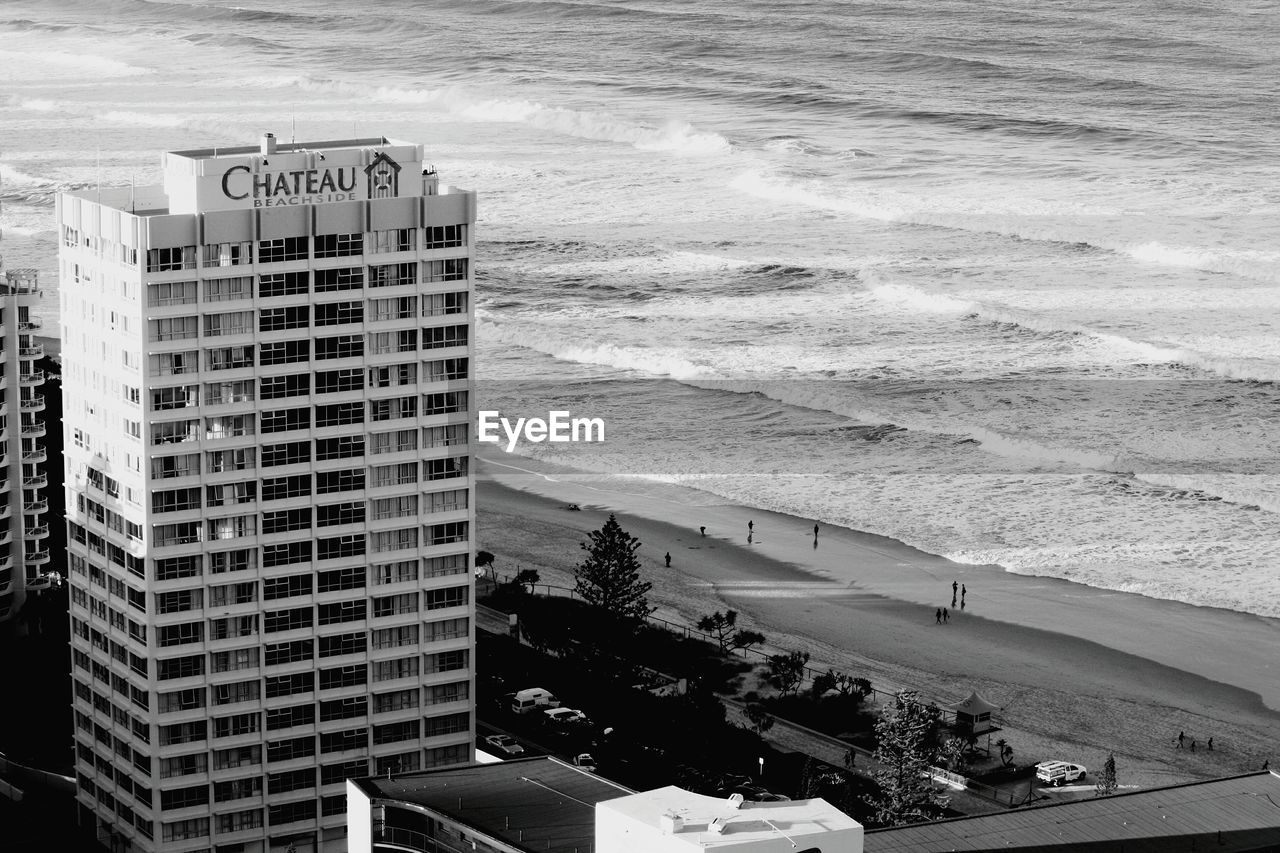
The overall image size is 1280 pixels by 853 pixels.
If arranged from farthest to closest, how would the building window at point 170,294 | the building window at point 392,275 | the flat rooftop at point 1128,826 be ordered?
the building window at point 392,275 < the building window at point 170,294 < the flat rooftop at point 1128,826

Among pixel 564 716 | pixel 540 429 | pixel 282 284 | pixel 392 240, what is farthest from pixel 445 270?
pixel 540 429

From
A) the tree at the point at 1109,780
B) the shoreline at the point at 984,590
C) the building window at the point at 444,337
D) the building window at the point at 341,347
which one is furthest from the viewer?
the shoreline at the point at 984,590

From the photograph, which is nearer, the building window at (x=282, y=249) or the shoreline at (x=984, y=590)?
the building window at (x=282, y=249)

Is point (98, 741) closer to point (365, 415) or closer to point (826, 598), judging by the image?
point (365, 415)

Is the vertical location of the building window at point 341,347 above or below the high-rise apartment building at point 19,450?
above

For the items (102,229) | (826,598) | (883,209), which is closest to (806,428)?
(826,598)

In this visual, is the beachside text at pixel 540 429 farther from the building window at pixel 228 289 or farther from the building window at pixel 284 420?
the building window at pixel 228 289

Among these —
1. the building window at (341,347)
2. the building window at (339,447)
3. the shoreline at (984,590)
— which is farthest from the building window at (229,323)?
the shoreline at (984,590)
